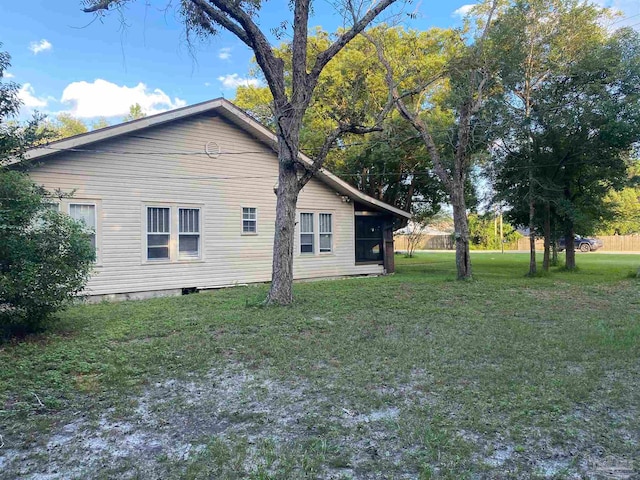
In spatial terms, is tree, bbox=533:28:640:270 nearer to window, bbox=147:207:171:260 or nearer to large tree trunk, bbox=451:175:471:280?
large tree trunk, bbox=451:175:471:280

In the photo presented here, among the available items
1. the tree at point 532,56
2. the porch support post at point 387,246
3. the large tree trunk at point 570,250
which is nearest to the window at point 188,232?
the porch support post at point 387,246

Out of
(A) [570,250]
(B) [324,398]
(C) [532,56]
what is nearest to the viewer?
(B) [324,398]

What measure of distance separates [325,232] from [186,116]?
5551 mm

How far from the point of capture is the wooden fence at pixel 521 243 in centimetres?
3677

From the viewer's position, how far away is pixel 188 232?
11711 millimetres

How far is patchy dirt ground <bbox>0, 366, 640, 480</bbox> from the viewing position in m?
2.66

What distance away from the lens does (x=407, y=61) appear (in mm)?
17781

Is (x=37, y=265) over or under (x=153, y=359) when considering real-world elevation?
over

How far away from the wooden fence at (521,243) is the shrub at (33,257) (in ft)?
112

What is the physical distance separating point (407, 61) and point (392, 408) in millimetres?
16788

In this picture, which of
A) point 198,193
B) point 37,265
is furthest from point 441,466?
point 198,193

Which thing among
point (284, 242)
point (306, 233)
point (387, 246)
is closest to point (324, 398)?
point (284, 242)

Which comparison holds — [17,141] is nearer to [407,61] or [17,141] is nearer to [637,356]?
[637,356]

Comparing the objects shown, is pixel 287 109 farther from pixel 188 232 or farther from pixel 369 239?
pixel 369 239
